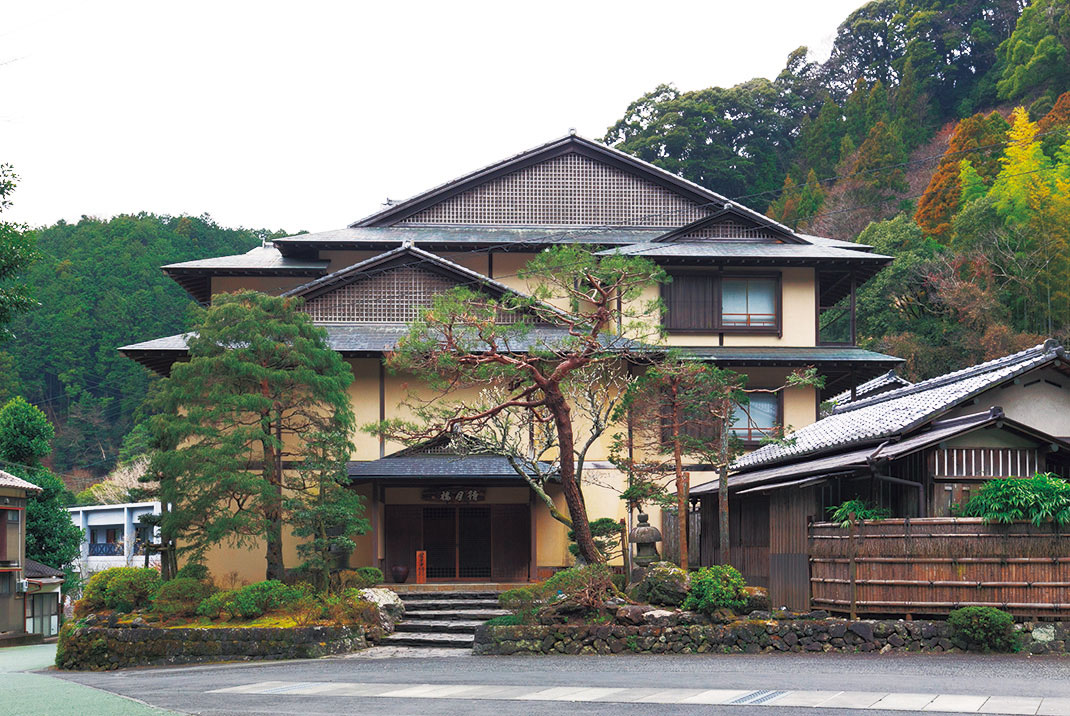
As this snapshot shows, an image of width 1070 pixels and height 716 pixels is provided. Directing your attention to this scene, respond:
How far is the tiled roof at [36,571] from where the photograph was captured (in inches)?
1594

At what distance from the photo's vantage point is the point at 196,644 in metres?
19.5

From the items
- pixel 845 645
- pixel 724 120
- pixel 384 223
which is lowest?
pixel 845 645

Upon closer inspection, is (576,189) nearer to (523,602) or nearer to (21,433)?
(523,602)

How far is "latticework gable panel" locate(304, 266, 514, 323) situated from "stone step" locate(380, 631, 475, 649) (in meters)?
9.21

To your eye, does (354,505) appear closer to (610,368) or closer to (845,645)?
(610,368)

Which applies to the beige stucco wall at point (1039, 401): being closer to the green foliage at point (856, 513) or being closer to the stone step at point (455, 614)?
the green foliage at point (856, 513)

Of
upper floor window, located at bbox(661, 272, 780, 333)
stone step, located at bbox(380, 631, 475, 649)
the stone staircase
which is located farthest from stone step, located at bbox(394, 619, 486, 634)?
upper floor window, located at bbox(661, 272, 780, 333)

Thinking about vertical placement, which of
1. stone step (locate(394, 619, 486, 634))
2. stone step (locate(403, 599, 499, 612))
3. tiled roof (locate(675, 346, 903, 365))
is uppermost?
tiled roof (locate(675, 346, 903, 365))

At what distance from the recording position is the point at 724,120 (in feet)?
223

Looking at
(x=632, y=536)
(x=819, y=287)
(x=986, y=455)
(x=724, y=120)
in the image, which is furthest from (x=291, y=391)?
(x=724, y=120)

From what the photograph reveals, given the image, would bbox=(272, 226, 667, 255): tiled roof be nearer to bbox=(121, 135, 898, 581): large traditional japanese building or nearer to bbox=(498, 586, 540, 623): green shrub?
bbox=(121, 135, 898, 581): large traditional japanese building

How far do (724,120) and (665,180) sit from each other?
3714 centimetres

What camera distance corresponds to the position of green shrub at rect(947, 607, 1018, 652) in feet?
52.2

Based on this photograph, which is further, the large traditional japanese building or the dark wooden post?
the large traditional japanese building
